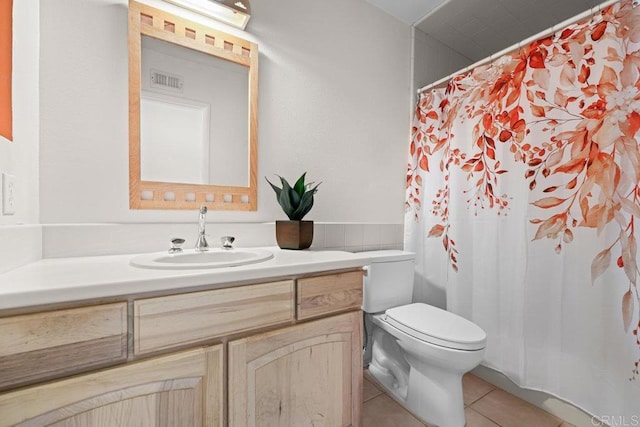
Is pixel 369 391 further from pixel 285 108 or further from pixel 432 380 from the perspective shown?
pixel 285 108

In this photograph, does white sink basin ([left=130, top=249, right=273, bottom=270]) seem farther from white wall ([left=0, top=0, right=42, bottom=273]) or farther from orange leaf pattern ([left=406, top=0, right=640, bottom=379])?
orange leaf pattern ([left=406, top=0, right=640, bottom=379])

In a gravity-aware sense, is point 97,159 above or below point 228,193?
above

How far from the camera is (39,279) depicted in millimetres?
670

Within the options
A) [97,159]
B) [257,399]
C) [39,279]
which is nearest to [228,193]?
[97,159]

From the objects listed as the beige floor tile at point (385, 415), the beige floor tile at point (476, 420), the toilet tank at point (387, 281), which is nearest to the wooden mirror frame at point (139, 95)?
the toilet tank at point (387, 281)

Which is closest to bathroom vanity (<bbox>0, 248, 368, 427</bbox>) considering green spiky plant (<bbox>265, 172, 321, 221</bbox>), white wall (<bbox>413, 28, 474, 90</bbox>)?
green spiky plant (<bbox>265, 172, 321, 221</bbox>)

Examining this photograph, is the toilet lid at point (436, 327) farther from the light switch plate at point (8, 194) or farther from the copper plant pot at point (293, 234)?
the light switch plate at point (8, 194)

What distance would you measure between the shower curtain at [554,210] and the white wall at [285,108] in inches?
18.1

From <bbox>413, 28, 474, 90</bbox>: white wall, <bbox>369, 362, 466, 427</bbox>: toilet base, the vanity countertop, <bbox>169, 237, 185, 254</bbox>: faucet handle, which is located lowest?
<bbox>369, 362, 466, 427</bbox>: toilet base

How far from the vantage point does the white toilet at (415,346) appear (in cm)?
123

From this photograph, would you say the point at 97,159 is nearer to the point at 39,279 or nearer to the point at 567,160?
the point at 39,279

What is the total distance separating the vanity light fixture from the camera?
1238 millimetres

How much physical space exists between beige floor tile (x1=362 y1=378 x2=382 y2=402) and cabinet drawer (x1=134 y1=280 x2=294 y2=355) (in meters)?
0.99

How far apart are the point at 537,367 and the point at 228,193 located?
1779mm
